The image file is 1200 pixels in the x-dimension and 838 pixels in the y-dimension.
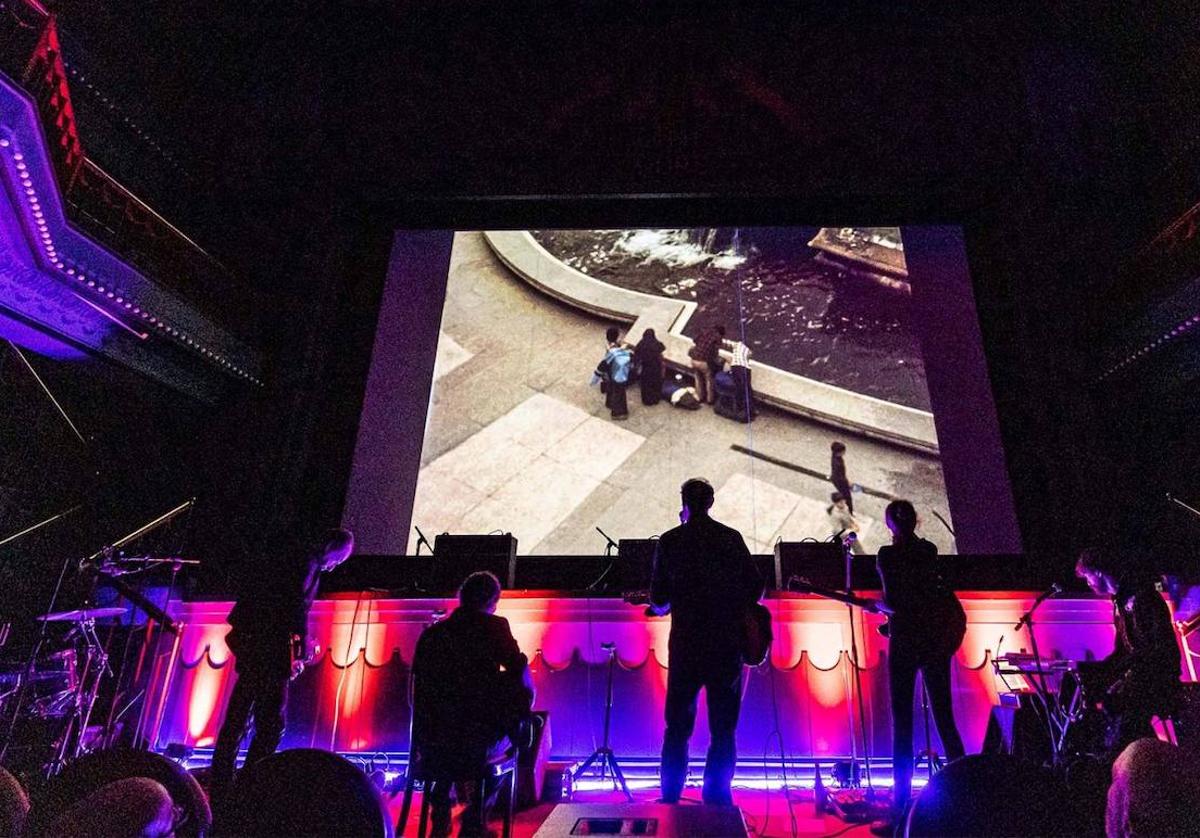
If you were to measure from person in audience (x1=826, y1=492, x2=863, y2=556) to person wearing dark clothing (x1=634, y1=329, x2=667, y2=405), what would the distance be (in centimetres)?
195

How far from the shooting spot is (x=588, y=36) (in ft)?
27.1

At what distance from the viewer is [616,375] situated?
682 cm

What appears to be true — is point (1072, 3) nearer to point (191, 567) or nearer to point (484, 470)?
point (484, 470)

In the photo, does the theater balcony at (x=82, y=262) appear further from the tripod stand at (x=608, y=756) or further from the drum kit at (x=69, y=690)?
the tripod stand at (x=608, y=756)

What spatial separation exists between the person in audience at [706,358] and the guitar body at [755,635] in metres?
3.30

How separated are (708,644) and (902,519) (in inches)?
54.8

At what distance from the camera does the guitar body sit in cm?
352

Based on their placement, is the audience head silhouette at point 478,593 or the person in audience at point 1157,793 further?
the audience head silhouette at point 478,593

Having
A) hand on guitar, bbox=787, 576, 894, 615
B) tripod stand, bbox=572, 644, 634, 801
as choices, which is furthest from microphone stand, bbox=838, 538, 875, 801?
tripod stand, bbox=572, 644, 634, 801

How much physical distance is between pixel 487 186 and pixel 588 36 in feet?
8.05

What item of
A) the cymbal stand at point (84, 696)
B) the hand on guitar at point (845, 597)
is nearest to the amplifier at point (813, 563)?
the hand on guitar at point (845, 597)

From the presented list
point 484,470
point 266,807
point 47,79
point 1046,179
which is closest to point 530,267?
point 484,470

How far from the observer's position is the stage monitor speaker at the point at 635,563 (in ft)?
16.4

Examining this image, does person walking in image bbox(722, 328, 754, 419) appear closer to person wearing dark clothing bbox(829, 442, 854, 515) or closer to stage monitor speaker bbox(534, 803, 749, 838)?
person wearing dark clothing bbox(829, 442, 854, 515)
